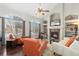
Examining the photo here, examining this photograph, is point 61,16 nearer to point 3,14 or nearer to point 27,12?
point 27,12

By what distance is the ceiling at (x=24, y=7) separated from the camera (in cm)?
378

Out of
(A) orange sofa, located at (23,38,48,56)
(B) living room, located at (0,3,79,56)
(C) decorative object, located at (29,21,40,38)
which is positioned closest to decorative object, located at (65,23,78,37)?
(B) living room, located at (0,3,79,56)

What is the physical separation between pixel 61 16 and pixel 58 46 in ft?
2.32

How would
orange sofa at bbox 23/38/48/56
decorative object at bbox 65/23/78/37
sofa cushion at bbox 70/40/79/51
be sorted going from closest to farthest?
1. sofa cushion at bbox 70/40/79/51
2. decorative object at bbox 65/23/78/37
3. orange sofa at bbox 23/38/48/56

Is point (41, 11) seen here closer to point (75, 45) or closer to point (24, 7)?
point (24, 7)

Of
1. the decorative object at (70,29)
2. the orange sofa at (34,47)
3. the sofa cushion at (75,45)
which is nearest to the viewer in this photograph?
the sofa cushion at (75,45)

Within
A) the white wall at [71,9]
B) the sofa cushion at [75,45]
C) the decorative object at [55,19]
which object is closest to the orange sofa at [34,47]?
the decorative object at [55,19]

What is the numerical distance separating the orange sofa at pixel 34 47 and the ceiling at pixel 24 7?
2.07 ft

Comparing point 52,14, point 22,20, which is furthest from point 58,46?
point 22,20

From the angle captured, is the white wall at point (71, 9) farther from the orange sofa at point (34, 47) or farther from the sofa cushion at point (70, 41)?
the orange sofa at point (34, 47)

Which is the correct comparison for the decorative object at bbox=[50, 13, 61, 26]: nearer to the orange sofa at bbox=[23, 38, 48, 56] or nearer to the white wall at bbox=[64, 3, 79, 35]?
the white wall at bbox=[64, 3, 79, 35]

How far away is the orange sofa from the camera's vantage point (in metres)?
3.89

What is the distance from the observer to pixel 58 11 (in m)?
3.82

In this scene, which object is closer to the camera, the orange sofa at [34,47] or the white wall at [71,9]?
the white wall at [71,9]
